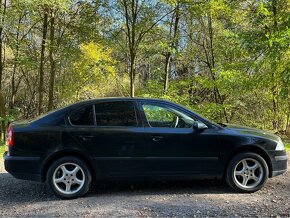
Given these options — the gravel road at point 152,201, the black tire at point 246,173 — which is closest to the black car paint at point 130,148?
the black tire at point 246,173

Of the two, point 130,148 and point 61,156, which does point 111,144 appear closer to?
point 130,148

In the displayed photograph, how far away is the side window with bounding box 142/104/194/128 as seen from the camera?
21.0 ft

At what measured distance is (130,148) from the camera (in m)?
6.21

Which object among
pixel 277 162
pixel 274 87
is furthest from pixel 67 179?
pixel 274 87

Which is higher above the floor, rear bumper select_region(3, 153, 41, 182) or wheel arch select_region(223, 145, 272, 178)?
wheel arch select_region(223, 145, 272, 178)

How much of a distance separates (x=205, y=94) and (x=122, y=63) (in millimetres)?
5573

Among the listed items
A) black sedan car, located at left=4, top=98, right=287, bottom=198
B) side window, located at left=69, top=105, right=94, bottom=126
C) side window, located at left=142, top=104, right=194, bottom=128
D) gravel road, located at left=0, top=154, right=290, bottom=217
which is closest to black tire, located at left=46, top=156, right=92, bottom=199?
black sedan car, located at left=4, top=98, right=287, bottom=198

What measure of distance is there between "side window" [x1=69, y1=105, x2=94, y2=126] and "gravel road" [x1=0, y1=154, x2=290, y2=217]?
3.82ft

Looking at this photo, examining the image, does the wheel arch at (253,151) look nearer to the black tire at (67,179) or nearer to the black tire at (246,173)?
the black tire at (246,173)

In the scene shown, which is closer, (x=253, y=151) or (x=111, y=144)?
(x=111, y=144)

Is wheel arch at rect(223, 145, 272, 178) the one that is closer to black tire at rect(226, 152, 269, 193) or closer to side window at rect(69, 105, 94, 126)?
black tire at rect(226, 152, 269, 193)

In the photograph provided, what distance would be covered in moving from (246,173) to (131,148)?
6.24 ft

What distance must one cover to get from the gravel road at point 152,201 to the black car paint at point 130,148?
1.09 ft

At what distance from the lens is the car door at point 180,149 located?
6230 millimetres
